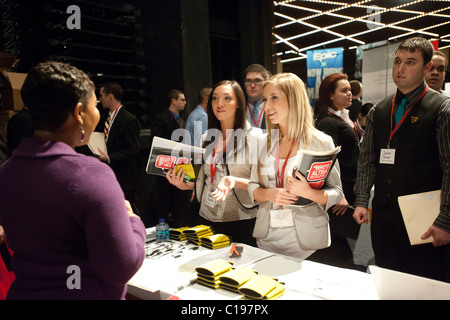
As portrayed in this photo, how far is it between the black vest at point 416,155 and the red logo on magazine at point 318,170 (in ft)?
1.95

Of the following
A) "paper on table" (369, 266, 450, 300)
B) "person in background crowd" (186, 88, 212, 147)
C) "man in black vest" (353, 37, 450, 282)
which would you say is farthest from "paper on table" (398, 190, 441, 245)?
"person in background crowd" (186, 88, 212, 147)

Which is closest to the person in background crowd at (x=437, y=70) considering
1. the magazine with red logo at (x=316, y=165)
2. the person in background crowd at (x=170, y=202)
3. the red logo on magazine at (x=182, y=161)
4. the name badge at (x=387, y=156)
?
the name badge at (x=387, y=156)

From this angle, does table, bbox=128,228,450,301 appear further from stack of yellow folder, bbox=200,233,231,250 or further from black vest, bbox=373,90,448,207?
black vest, bbox=373,90,448,207

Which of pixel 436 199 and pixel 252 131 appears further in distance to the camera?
pixel 252 131

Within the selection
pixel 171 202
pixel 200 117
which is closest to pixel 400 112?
pixel 200 117

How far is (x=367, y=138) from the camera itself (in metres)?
2.18

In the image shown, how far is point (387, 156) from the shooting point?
6.55ft

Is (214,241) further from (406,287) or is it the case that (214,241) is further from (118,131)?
(118,131)

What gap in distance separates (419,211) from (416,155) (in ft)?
1.05

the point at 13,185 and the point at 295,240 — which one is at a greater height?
the point at 13,185

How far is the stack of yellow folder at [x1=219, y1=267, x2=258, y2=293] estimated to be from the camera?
1.31 metres

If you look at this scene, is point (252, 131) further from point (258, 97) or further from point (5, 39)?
point (5, 39)
